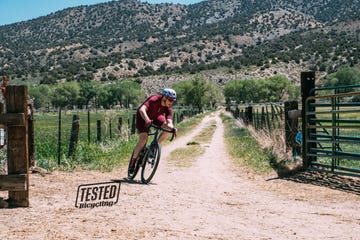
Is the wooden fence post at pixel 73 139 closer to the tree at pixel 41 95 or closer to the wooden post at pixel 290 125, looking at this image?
the wooden post at pixel 290 125

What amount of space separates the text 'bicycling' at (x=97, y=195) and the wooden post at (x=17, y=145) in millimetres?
816

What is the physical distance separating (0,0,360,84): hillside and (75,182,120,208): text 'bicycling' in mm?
102598

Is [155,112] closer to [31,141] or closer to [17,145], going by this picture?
[17,145]

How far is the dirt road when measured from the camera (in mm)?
5293

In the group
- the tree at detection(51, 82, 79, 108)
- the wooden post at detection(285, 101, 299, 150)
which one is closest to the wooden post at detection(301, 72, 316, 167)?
the wooden post at detection(285, 101, 299, 150)

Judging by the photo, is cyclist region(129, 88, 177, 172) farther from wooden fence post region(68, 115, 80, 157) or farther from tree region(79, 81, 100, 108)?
tree region(79, 81, 100, 108)


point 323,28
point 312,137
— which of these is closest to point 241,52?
point 323,28

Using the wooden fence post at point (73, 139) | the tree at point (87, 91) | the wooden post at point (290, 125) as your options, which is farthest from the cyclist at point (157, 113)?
the tree at point (87, 91)

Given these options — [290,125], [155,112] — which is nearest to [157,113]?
[155,112]

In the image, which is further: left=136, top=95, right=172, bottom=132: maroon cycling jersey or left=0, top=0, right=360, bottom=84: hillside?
left=0, top=0, right=360, bottom=84: hillside

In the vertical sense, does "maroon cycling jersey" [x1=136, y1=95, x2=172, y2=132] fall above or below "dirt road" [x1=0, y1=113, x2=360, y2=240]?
above

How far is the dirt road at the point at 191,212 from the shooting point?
5293mm

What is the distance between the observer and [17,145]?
6.74 m

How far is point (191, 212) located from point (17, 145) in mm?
2680
